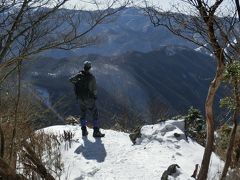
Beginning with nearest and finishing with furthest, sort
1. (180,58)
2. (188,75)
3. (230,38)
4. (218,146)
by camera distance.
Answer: (230,38), (218,146), (188,75), (180,58)

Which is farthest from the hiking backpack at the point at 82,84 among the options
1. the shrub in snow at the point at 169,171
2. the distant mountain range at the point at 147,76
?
the distant mountain range at the point at 147,76

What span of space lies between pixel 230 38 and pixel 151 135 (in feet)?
14.4

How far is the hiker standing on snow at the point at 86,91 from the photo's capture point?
1172cm

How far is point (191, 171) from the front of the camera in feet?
30.7

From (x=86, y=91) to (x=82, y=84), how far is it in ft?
0.62

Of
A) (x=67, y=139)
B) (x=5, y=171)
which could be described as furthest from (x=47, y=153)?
(x=5, y=171)

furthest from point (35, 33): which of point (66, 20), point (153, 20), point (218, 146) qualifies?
point (218, 146)

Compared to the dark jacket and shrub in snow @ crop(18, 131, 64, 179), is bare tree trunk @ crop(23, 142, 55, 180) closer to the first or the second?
Result: shrub in snow @ crop(18, 131, 64, 179)

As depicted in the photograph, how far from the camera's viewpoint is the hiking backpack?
462 inches

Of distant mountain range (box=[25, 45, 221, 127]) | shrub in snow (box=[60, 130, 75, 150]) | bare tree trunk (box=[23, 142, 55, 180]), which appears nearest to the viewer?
bare tree trunk (box=[23, 142, 55, 180])

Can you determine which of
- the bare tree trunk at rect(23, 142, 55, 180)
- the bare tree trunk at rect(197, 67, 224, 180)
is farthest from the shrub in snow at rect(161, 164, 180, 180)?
the bare tree trunk at rect(23, 142, 55, 180)

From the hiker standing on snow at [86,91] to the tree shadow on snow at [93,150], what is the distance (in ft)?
1.75

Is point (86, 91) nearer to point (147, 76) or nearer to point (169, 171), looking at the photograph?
point (169, 171)

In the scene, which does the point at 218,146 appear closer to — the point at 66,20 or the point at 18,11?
the point at 66,20
